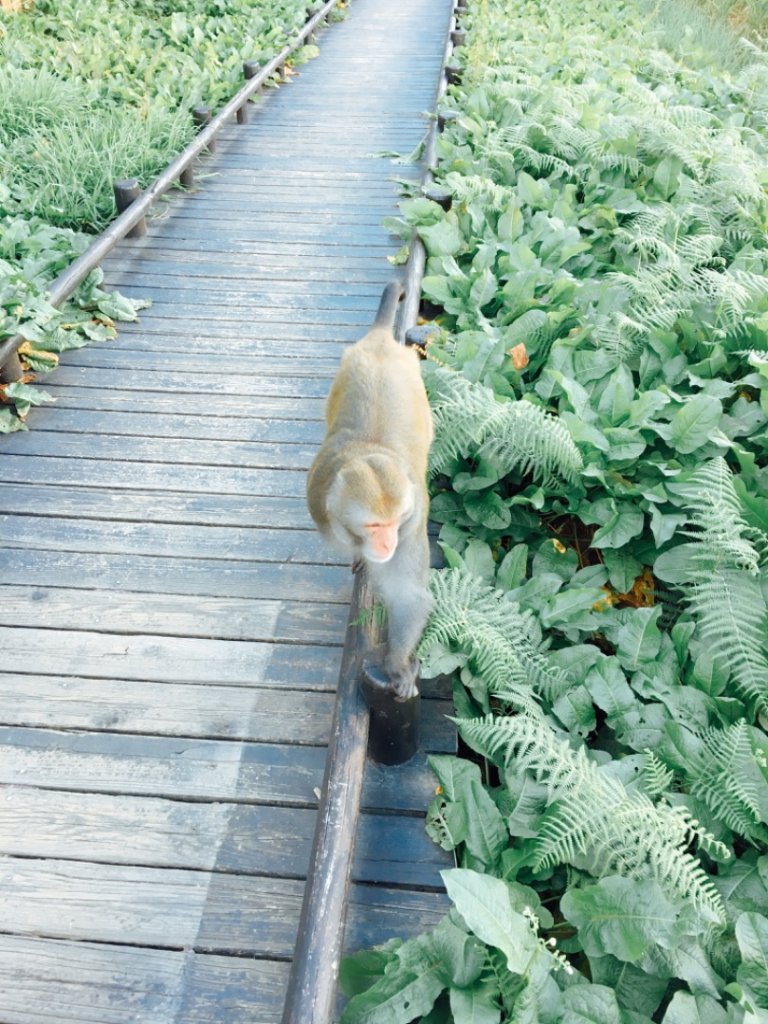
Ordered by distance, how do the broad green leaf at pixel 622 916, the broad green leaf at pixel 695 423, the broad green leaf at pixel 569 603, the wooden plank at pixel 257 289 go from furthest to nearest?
the wooden plank at pixel 257 289 → the broad green leaf at pixel 695 423 → the broad green leaf at pixel 569 603 → the broad green leaf at pixel 622 916

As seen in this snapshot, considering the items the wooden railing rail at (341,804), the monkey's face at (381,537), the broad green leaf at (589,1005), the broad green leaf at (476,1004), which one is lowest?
the broad green leaf at (476,1004)

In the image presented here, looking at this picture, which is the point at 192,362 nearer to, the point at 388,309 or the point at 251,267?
the point at 251,267

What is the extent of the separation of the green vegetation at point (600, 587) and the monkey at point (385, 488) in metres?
0.31

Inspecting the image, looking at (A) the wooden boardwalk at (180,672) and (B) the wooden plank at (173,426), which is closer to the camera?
(A) the wooden boardwalk at (180,672)

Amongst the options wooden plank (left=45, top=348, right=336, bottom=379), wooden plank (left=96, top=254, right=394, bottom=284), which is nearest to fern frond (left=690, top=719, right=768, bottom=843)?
wooden plank (left=45, top=348, right=336, bottom=379)

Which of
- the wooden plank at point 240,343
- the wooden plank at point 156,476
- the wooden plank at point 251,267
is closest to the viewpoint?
the wooden plank at point 156,476

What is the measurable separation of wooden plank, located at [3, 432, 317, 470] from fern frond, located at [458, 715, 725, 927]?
223 cm

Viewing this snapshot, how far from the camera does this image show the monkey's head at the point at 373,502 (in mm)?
2154

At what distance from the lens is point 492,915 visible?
2.12 metres

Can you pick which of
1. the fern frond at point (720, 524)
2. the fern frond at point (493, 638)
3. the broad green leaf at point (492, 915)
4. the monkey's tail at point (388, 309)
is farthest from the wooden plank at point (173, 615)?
the fern frond at point (720, 524)

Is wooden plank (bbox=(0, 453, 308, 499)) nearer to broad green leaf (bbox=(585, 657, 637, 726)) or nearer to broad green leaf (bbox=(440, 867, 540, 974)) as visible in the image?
broad green leaf (bbox=(585, 657, 637, 726))

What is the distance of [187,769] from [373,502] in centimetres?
145

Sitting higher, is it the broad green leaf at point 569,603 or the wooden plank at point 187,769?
the broad green leaf at point 569,603

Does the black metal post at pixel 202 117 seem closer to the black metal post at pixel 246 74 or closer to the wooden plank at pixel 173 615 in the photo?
the black metal post at pixel 246 74
